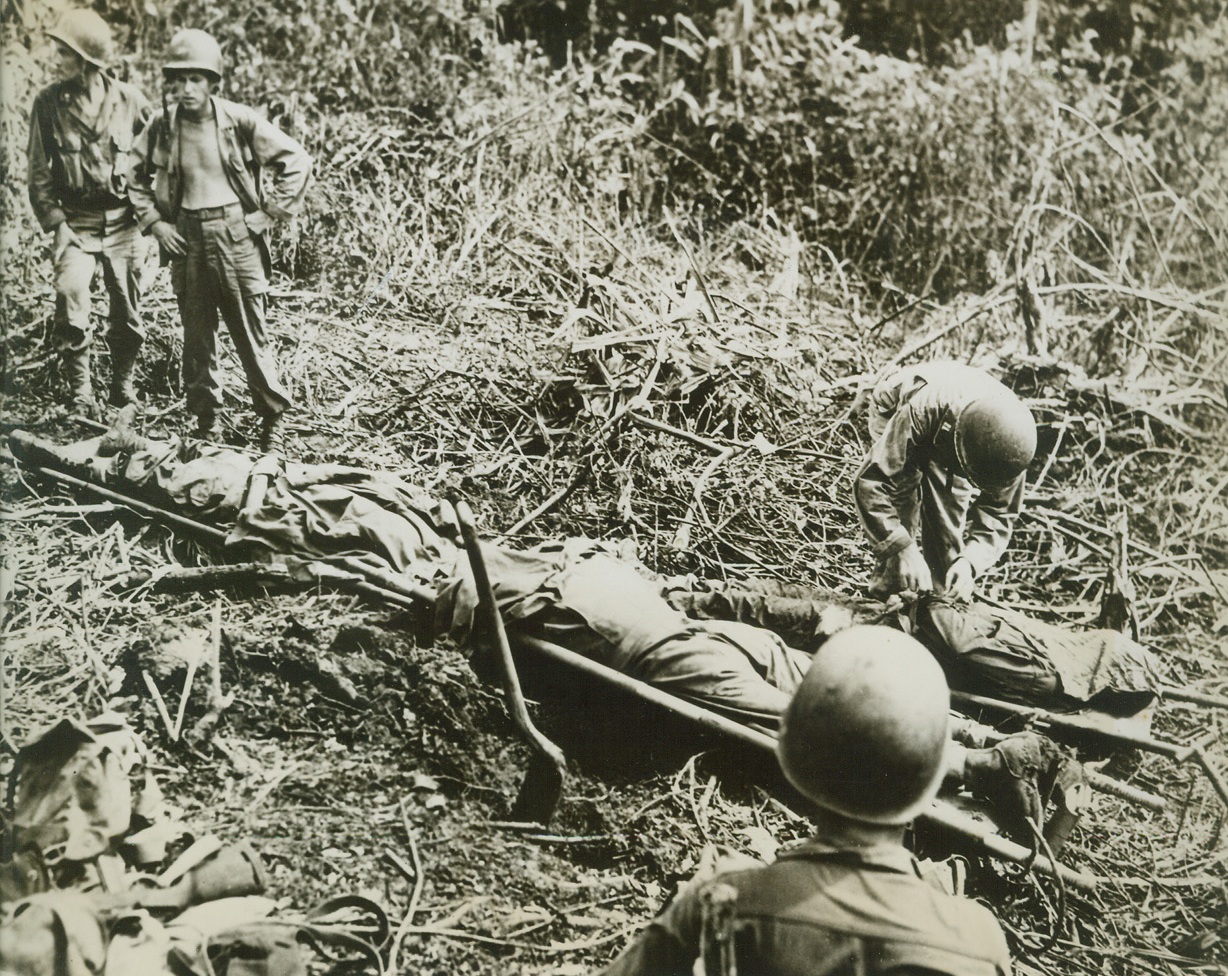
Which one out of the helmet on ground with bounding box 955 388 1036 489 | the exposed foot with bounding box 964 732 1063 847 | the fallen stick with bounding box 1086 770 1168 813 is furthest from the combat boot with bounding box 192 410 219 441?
the fallen stick with bounding box 1086 770 1168 813

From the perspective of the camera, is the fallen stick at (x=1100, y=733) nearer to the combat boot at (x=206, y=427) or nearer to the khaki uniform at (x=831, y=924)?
the khaki uniform at (x=831, y=924)

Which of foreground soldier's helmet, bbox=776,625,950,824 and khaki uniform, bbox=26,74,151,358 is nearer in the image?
foreground soldier's helmet, bbox=776,625,950,824

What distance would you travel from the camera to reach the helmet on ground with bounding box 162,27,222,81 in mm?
2877

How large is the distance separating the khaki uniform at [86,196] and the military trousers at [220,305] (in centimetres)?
14

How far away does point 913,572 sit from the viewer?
9.36ft

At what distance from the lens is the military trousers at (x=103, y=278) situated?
289 cm

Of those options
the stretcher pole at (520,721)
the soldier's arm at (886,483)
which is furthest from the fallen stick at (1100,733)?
the stretcher pole at (520,721)

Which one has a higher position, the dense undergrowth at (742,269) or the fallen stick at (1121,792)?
the dense undergrowth at (742,269)

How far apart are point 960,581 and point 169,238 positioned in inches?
91.2

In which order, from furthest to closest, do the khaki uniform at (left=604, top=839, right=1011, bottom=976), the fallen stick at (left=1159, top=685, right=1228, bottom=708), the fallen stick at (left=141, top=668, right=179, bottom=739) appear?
the fallen stick at (left=1159, top=685, right=1228, bottom=708)
the fallen stick at (left=141, top=668, right=179, bottom=739)
the khaki uniform at (left=604, top=839, right=1011, bottom=976)

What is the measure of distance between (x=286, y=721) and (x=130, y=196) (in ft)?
4.81

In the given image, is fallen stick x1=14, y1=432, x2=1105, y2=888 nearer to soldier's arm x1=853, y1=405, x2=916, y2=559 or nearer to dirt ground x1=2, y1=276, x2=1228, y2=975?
dirt ground x1=2, y1=276, x2=1228, y2=975

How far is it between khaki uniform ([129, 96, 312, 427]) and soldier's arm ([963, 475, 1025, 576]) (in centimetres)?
189

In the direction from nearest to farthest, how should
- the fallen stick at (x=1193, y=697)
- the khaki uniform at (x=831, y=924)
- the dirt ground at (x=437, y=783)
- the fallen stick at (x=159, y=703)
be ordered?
1. the khaki uniform at (x=831, y=924)
2. the dirt ground at (x=437, y=783)
3. the fallen stick at (x=159, y=703)
4. the fallen stick at (x=1193, y=697)
